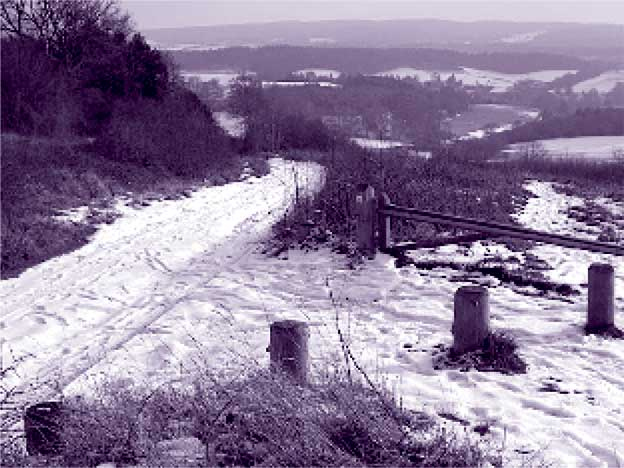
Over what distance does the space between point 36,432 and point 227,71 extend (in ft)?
277

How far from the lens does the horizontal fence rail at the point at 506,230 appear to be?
976 centimetres

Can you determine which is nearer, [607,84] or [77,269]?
[77,269]

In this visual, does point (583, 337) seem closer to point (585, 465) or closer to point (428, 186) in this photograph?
point (585, 465)

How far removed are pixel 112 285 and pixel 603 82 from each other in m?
120

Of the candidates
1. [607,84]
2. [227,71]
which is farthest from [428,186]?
[607,84]

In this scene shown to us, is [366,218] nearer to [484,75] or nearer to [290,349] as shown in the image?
[290,349]

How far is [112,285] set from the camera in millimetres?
11695

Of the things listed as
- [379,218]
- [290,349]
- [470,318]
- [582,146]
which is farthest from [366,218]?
[582,146]

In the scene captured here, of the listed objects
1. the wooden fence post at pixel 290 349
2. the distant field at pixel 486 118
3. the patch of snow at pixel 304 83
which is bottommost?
the distant field at pixel 486 118

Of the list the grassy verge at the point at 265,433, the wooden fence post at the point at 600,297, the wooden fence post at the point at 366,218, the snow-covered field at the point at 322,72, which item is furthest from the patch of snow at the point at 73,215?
the snow-covered field at the point at 322,72

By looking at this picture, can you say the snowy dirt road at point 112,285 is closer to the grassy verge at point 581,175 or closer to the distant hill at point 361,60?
the grassy verge at point 581,175

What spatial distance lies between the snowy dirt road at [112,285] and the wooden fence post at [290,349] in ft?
5.29

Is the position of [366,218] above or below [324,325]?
above

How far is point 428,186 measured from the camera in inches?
656
